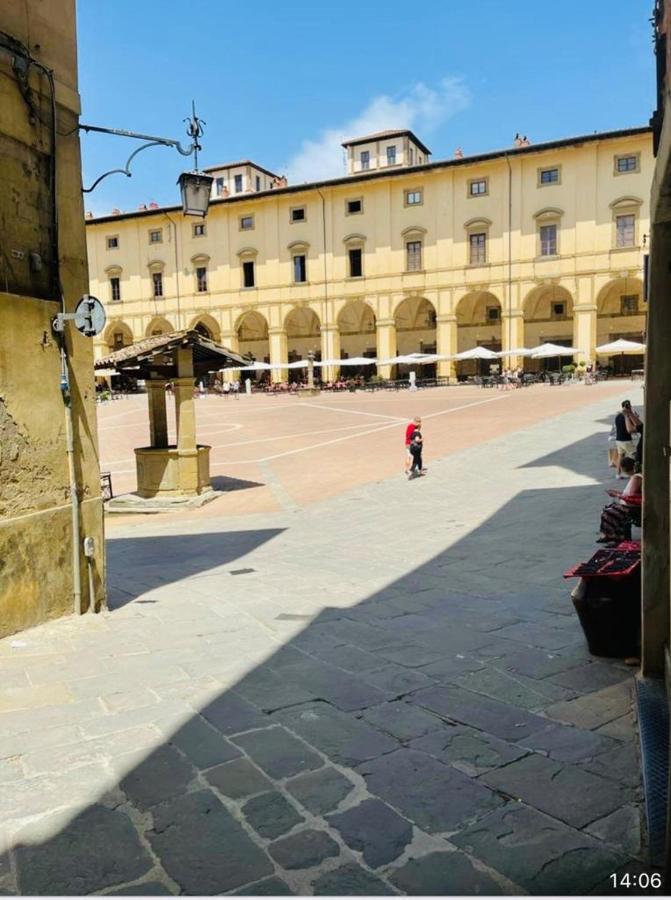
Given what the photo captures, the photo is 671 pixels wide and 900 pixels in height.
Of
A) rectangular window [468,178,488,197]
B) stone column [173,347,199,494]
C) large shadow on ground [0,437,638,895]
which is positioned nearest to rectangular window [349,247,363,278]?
rectangular window [468,178,488,197]

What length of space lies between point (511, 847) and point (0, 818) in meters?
2.20

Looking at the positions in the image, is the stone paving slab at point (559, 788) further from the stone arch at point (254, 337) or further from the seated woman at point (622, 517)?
the stone arch at point (254, 337)

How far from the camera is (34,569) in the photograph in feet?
19.7

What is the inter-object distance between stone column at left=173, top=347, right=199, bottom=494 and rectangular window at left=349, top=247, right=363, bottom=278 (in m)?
34.5

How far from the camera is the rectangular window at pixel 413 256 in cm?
4534

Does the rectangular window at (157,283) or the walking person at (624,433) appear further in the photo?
the rectangular window at (157,283)

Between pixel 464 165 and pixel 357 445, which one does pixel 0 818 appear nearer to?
pixel 357 445

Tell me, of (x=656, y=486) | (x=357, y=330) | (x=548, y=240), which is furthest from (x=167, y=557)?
(x=357, y=330)

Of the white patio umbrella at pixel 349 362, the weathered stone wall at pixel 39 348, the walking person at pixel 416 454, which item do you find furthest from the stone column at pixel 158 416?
the white patio umbrella at pixel 349 362

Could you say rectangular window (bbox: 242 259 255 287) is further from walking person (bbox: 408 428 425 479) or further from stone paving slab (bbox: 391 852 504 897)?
stone paving slab (bbox: 391 852 504 897)

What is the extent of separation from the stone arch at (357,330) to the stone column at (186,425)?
1442 inches

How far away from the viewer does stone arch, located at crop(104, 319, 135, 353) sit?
54.8m

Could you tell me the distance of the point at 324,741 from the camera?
3836 millimetres

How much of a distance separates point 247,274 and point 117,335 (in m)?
12.7
